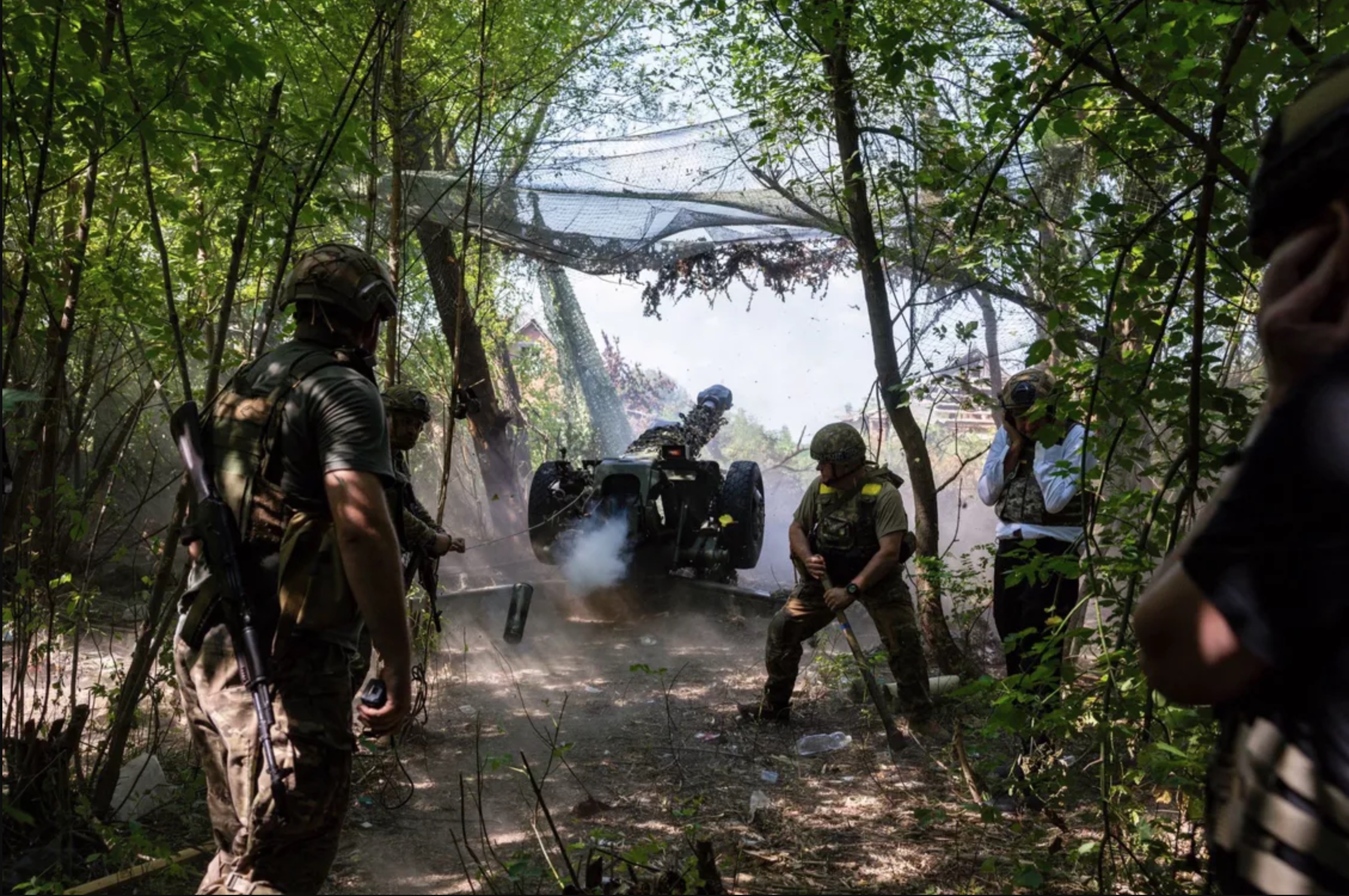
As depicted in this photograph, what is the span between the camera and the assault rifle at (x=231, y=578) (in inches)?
89.2

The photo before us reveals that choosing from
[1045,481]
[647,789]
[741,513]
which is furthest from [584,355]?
[1045,481]

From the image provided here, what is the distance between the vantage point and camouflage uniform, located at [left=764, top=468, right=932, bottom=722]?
5.65 meters

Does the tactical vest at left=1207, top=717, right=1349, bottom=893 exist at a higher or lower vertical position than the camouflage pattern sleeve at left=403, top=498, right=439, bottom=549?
higher

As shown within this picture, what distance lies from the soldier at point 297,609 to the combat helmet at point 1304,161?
174 centimetres

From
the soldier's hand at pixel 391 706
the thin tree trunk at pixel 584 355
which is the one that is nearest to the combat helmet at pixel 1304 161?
the soldier's hand at pixel 391 706

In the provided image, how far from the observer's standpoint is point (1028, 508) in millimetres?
4867

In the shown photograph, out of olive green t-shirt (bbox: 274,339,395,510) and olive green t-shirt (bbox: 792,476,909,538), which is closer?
olive green t-shirt (bbox: 274,339,395,510)

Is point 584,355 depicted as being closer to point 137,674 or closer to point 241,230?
point 241,230

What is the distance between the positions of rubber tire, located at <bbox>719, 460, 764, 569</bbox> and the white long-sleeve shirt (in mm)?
4239

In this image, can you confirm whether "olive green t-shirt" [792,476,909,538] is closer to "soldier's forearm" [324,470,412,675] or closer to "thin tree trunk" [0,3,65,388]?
"soldier's forearm" [324,470,412,675]

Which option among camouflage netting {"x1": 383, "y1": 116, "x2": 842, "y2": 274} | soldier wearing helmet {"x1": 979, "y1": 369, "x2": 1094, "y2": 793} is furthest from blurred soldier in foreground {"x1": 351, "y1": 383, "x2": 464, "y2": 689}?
camouflage netting {"x1": 383, "y1": 116, "x2": 842, "y2": 274}

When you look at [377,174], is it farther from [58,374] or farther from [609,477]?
[609,477]

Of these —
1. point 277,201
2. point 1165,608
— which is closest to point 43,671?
point 277,201

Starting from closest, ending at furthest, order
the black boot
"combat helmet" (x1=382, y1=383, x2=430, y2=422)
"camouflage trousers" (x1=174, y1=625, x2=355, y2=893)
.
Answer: "camouflage trousers" (x1=174, y1=625, x2=355, y2=893)
"combat helmet" (x1=382, y1=383, x2=430, y2=422)
the black boot
